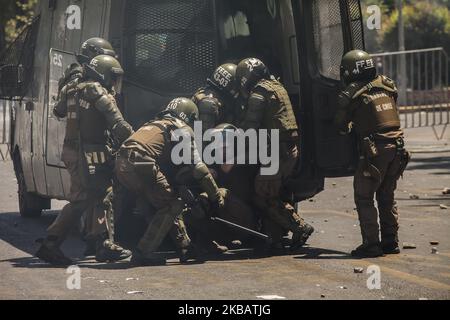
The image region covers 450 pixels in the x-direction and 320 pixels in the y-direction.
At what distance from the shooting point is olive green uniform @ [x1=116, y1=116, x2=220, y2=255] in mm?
10898

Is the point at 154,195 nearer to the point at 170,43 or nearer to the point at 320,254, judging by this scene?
the point at 320,254

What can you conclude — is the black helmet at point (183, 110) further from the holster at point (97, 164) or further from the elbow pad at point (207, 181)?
the holster at point (97, 164)

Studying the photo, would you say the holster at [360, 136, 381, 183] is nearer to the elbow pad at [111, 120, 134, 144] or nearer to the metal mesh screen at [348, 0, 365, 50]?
the metal mesh screen at [348, 0, 365, 50]

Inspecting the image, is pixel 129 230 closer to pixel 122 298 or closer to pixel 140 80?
pixel 140 80

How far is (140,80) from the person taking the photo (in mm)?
12164

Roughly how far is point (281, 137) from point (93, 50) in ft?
6.15

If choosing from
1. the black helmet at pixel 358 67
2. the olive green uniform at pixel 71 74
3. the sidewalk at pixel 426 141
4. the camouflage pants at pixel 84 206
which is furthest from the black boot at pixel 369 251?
the sidewalk at pixel 426 141

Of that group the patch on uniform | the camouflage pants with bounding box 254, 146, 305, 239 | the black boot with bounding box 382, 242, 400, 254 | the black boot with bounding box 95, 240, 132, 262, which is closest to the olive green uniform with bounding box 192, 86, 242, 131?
the camouflage pants with bounding box 254, 146, 305, 239

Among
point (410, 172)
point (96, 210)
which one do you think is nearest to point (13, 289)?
point (96, 210)

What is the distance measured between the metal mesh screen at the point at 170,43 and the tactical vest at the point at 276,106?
0.93m

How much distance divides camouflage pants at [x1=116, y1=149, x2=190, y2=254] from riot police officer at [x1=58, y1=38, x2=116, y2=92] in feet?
3.43

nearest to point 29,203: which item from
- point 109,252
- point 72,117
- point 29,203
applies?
point 29,203

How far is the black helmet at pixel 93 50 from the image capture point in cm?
1154

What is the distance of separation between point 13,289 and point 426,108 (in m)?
17.2
